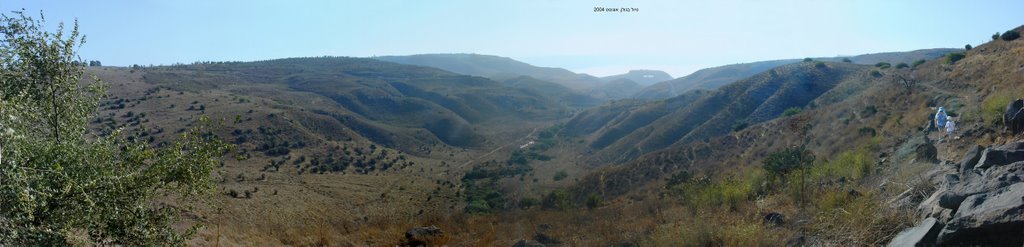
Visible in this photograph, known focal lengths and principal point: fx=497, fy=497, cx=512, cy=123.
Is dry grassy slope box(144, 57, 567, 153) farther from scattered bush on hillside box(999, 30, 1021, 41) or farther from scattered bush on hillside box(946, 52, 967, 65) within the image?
scattered bush on hillside box(999, 30, 1021, 41)

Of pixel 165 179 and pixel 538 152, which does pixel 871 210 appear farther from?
pixel 538 152

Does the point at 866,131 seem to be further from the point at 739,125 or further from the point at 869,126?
the point at 739,125

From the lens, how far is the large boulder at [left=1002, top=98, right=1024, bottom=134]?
10375 millimetres

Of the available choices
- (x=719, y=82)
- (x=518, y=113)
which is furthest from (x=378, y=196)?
(x=719, y=82)

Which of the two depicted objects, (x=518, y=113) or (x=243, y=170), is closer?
(x=243, y=170)

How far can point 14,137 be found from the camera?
5.33m

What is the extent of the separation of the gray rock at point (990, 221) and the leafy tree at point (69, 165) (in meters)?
10.3

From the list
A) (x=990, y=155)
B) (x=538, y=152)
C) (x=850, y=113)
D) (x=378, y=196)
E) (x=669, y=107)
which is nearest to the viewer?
(x=990, y=155)

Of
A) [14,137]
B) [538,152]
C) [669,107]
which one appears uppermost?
[14,137]

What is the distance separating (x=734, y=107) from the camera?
56.3 meters

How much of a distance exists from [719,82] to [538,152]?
130 meters

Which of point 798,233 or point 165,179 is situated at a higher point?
point 165,179

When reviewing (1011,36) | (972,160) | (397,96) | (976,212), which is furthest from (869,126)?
(397,96)

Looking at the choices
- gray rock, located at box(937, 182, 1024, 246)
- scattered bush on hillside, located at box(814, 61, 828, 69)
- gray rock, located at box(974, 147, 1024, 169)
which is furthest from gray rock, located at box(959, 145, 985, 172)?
scattered bush on hillside, located at box(814, 61, 828, 69)
